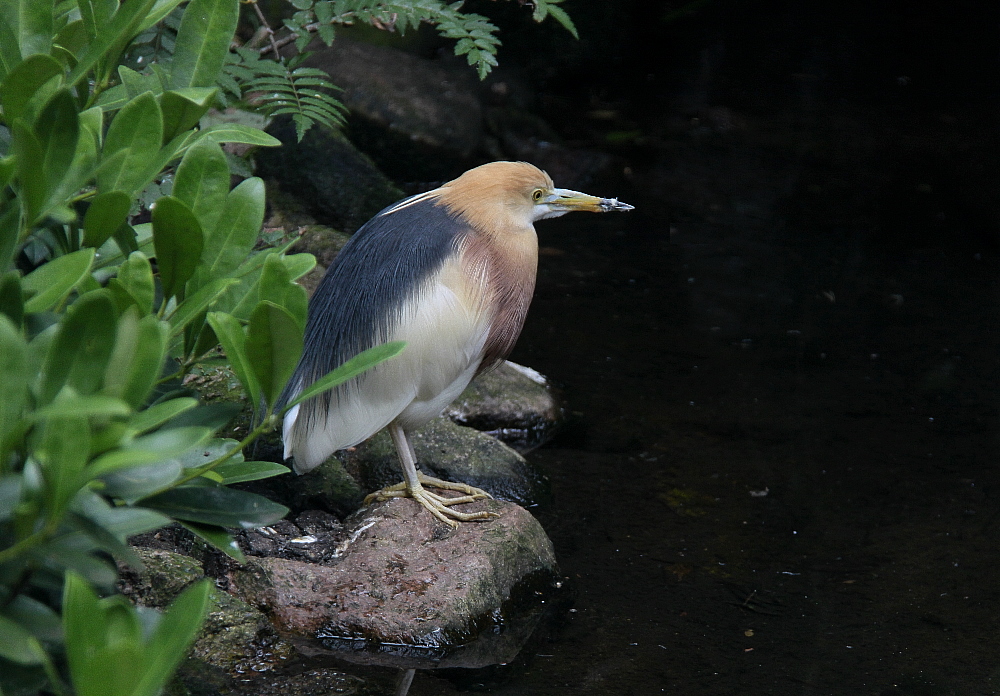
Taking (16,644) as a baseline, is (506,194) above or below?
below

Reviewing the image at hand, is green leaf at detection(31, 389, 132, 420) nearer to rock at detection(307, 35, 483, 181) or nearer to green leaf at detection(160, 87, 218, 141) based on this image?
green leaf at detection(160, 87, 218, 141)

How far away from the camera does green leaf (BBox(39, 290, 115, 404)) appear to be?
3.88 feet

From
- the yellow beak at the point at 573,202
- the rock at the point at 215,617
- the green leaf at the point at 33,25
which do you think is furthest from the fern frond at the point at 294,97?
the green leaf at the point at 33,25

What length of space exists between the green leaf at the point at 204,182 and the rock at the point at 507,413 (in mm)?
3340

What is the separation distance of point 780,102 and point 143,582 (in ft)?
27.7

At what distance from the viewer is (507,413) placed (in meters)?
4.96

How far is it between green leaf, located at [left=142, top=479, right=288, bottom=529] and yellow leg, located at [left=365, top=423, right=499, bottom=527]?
209 cm

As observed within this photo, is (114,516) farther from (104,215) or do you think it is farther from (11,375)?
(104,215)

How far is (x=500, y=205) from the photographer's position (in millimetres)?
3607

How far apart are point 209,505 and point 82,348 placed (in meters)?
0.41

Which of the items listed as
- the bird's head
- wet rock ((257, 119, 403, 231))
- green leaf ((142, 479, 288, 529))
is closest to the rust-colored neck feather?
the bird's head

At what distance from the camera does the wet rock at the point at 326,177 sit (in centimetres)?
604

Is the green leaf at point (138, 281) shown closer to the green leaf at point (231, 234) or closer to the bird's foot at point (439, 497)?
the green leaf at point (231, 234)

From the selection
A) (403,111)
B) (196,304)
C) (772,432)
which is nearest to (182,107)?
(196,304)
